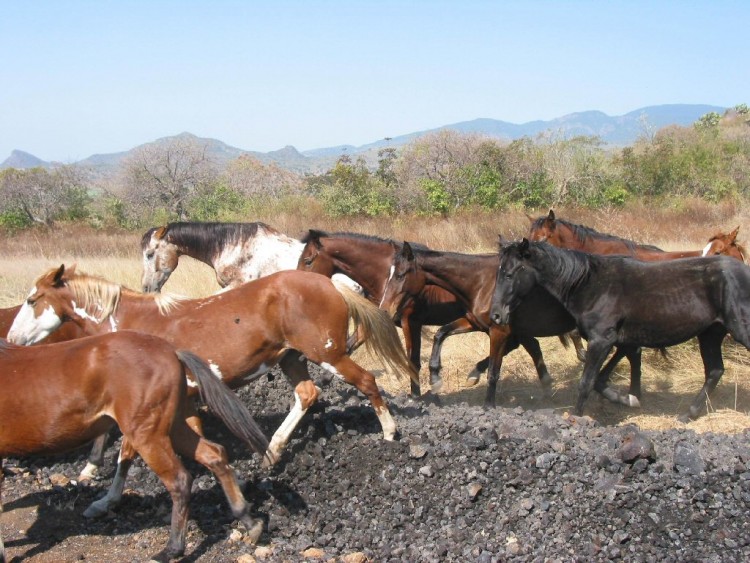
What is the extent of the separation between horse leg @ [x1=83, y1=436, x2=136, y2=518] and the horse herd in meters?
0.01

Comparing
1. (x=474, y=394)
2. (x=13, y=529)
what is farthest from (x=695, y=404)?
(x=13, y=529)

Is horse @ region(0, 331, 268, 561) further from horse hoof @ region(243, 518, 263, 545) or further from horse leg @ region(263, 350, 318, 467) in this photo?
horse leg @ region(263, 350, 318, 467)

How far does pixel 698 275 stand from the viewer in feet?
22.1

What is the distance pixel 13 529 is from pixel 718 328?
6371 mm

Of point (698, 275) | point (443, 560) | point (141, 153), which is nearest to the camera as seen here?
point (443, 560)

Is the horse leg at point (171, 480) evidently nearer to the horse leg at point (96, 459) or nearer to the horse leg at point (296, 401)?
the horse leg at point (296, 401)

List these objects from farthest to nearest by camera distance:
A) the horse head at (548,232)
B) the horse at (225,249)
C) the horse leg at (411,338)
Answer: the horse head at (548,232) < the horse at (225,249) < the horse leg at (411,338)

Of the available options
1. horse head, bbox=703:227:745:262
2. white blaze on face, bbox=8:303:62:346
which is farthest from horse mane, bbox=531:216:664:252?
white blaze on face, bbox=8:303:62:346

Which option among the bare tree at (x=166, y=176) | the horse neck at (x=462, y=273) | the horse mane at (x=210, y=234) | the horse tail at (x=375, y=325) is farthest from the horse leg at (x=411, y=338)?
the bare tree at (x=166, y=176)

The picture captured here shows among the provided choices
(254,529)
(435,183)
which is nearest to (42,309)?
(254,529)

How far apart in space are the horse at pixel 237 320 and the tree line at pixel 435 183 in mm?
14387

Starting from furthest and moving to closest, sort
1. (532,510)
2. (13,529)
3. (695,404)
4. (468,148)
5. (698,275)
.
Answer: (468,148) < (695,404) < (698,275) < (13,529) < (532,510)

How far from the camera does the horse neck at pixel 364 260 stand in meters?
7.96

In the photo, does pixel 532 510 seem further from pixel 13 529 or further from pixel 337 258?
pixel 337 258
